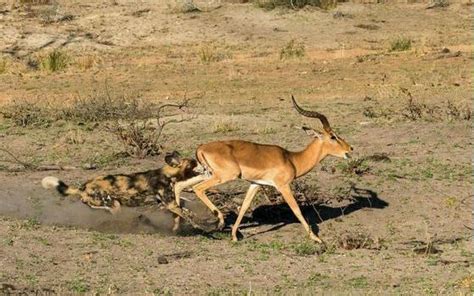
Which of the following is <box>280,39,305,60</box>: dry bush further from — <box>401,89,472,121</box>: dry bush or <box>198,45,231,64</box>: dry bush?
<box>401,89,472,121</box>: dry bush

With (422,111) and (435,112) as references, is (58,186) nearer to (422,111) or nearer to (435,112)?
(422,111)

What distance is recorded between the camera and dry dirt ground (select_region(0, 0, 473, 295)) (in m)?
9.18

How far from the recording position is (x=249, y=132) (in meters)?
16.8

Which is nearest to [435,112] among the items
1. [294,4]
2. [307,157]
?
[307,157]

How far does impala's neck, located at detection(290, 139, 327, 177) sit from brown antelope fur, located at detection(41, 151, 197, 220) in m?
1.22

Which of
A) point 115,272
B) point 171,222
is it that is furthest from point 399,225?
point 115,272

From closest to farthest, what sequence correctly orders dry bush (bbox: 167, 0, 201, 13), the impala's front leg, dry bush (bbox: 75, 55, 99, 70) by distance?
the impala's front leg
dry bush (bbox: 75, 55, 99, 70)
dry bush (bbox: 167, 0, 201, 13)

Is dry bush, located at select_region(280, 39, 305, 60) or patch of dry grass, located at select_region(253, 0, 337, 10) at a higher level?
dry bush, located at select_region(280, 39, 305, 60)

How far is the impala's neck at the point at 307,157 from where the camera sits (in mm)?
11048

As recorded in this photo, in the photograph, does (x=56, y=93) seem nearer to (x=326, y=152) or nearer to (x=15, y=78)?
(x=15, y=78)

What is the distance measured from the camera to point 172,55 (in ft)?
88.7

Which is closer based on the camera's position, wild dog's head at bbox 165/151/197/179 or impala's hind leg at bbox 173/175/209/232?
impala's hind leg at bbox 173/175/209/232

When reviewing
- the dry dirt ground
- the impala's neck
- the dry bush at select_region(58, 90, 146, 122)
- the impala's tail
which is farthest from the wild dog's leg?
the dry bush at select_region(58, 90, 146, 122)

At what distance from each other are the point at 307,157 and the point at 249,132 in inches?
223
